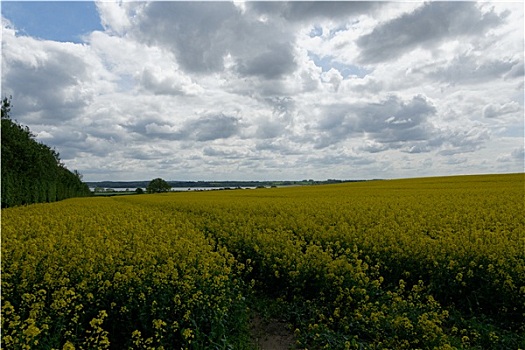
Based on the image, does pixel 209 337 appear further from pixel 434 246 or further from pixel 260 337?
pixel 434 246

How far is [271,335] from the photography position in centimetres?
718

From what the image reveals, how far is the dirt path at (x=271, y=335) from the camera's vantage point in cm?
675

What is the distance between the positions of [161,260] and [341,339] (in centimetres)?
376

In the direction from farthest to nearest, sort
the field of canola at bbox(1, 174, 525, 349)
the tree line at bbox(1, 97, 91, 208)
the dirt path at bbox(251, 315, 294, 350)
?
the tree line at bbox(1, 97, 91, 208) → the dirt path at bbox(251, 315, 294, 350) → the field of canola at bbox(1, 174, 525, 349)

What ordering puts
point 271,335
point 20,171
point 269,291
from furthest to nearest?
point 20,171 < point 269,291 < point 271,335

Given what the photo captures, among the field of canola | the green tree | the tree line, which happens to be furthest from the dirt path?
the green tree

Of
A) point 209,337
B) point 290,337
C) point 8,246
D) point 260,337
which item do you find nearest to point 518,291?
point 290,337

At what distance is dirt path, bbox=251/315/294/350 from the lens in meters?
6.75

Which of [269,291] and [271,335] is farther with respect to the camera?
[269,291]

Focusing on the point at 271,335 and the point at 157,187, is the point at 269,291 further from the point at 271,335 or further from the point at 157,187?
the point at 157,187

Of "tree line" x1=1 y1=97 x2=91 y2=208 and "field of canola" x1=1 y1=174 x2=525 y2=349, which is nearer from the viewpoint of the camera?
"field of canola" x1=1 y1=174 x2=525 y2=349

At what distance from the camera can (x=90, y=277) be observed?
646 centimetres

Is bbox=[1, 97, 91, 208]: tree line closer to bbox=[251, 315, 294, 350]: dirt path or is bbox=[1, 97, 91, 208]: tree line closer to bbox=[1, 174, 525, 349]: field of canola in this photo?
bbox=[1, 174, 525, 349]: field of canola

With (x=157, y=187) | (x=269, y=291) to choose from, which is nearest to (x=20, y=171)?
(x=269, y=291)
